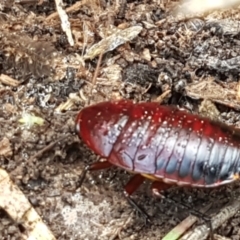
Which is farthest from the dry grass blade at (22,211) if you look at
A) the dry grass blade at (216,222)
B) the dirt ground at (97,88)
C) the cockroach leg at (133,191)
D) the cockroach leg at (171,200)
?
the dry grass blade at (216,222)

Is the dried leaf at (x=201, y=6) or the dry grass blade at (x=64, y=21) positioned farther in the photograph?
the dried leaf at (x=201, y=6)

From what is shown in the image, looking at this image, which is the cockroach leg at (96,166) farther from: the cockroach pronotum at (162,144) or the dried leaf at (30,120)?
the dried leaf at (30,120)

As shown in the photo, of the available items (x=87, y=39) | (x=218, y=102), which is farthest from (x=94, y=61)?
(x=218, y=102)

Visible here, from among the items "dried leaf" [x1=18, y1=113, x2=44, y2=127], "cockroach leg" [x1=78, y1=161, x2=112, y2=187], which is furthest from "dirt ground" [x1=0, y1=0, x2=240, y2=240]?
"cockroach leg" [x1=78, y1=161, x2=112, y2=187]

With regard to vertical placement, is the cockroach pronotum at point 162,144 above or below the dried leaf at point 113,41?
below

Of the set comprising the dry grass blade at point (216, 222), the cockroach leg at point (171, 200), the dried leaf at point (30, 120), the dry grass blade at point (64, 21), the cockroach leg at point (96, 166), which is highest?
the dry grass blade at point (64, 21)

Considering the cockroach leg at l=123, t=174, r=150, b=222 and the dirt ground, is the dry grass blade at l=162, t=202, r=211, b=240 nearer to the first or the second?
the dirt ground

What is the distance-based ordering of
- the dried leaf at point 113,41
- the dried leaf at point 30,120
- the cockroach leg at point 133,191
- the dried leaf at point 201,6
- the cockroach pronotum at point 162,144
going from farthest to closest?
the dried leaf at point 201,6, the dried leaf at point 113,41, the dried leaf at point 30,120, the cockroach leg at point 133,191, the cockroach pronotum at point 162,144
